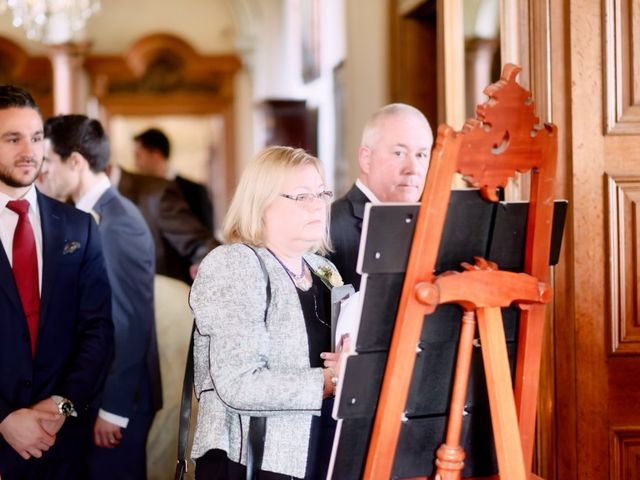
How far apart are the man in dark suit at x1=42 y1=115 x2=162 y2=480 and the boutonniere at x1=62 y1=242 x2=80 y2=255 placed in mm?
752

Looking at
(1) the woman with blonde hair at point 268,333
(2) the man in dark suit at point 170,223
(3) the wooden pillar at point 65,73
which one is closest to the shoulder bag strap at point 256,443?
(1) the woman with blonde hair at point 268,333

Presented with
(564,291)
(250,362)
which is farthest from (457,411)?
(564,291)

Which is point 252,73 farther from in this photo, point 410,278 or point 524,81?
point 410,278

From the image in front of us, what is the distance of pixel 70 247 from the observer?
315cm

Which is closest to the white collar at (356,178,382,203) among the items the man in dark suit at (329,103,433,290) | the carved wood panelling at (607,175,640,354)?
the man in dark suit at (329,103,433,290)

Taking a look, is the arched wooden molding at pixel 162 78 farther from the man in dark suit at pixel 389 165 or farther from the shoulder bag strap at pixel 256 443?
the shoulder bag strap at pixel 256 443

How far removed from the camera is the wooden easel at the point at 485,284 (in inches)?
77.3

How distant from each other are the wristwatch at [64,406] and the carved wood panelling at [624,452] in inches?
65.6

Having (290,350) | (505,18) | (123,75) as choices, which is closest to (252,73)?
(123,75)

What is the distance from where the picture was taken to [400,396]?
201 cm

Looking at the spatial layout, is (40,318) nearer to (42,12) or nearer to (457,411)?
(457,411)

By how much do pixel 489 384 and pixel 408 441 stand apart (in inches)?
8.3

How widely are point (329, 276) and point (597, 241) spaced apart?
100cm

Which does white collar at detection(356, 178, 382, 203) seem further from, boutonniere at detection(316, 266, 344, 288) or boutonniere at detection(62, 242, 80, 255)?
boutonniere at detection(62, 242, 80, 255)
